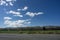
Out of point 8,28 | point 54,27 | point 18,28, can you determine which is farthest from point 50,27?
point 8,28

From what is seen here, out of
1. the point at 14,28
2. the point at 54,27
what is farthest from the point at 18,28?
the point at 54,27

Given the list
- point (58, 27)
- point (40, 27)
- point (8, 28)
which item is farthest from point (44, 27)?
point (8, 28)

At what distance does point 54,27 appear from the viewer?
46219 millimetres

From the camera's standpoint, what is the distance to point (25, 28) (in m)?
47.9

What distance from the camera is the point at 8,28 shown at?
47969mm

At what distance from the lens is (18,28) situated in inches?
1866

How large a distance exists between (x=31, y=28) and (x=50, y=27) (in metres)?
5.42

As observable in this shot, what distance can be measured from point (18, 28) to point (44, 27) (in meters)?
7.47

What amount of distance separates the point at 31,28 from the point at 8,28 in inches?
263

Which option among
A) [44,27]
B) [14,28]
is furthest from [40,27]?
[14,28]

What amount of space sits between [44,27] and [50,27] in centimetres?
177

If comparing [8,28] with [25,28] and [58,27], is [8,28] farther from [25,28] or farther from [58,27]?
[58,27]

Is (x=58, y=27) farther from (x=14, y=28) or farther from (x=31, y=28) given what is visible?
(x=14, y=28)

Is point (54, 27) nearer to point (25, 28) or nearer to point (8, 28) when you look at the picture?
point (25, 28)
